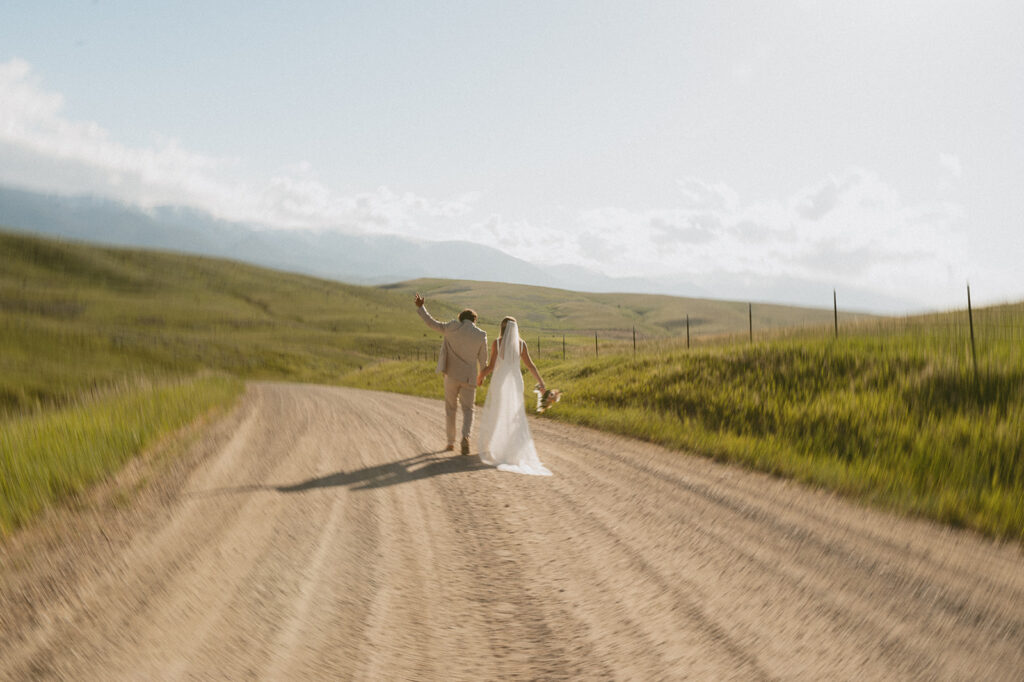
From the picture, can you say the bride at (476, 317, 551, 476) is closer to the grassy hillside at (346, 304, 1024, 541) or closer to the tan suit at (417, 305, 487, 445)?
the tan suit at (417, 305, 487, 445)

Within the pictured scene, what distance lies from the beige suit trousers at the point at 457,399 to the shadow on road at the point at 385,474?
494 millimetres

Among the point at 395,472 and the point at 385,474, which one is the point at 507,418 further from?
the point at 385,474

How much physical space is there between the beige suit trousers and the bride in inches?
9.7

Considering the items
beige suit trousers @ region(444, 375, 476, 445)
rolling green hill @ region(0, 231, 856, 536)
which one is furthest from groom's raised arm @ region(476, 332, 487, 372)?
rolling green hill @ region(0, 231, 856, 536)

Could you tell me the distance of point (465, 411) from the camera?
9.33 metres

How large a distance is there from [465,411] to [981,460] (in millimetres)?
6725

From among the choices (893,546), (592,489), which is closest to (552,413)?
(592,489)

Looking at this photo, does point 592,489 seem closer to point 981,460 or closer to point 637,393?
point 981,460

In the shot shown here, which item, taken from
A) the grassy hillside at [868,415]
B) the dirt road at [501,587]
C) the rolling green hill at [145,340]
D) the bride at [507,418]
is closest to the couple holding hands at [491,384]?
the bride at [507,418]

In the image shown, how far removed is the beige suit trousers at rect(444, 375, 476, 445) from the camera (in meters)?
9.27

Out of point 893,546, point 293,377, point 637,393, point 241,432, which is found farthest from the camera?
point 293,377

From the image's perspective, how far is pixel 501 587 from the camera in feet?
13.0

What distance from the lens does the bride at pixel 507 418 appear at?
27.5 feet

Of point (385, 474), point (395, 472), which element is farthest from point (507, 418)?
point (385, 474)
